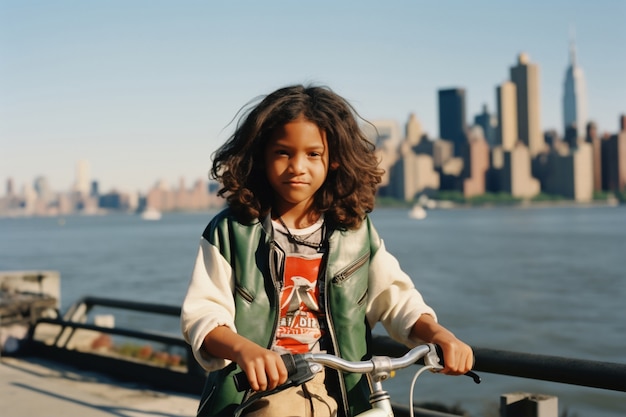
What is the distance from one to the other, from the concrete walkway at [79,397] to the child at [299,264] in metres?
3.61

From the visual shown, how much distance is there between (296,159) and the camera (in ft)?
7.26

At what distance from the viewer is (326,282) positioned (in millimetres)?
2188

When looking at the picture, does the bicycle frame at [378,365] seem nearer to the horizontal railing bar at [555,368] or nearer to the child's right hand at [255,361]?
the child's right hand at [255,361]

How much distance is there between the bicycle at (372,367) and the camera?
5.94 feet

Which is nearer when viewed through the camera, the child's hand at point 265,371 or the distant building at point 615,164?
the child's hand at point 265,371

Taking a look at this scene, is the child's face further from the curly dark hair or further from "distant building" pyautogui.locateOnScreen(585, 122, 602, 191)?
"distant building" pyautogui.locateOnScreen(585, 122, 602, 191)

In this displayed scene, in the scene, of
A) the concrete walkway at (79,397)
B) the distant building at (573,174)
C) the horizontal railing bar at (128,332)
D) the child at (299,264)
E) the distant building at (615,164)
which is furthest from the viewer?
the distant building at (615,164)

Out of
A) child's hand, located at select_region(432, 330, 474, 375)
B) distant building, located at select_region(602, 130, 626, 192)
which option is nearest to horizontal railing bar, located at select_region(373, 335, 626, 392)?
child's hand, located at select_region(432, 330, 474, 375)

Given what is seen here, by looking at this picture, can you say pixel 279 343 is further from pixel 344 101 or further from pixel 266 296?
pixel 344 101

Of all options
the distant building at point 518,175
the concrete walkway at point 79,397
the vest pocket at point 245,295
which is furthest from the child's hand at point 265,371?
the distant building at point 518,175

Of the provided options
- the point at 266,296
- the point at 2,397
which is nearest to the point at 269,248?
the point at 266,296

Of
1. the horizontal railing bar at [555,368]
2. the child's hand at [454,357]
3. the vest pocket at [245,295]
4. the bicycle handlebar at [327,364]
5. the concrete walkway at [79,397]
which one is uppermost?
the vest pocket at [245,295]

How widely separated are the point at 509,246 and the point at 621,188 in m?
119

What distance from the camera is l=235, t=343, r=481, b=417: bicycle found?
1810mm
